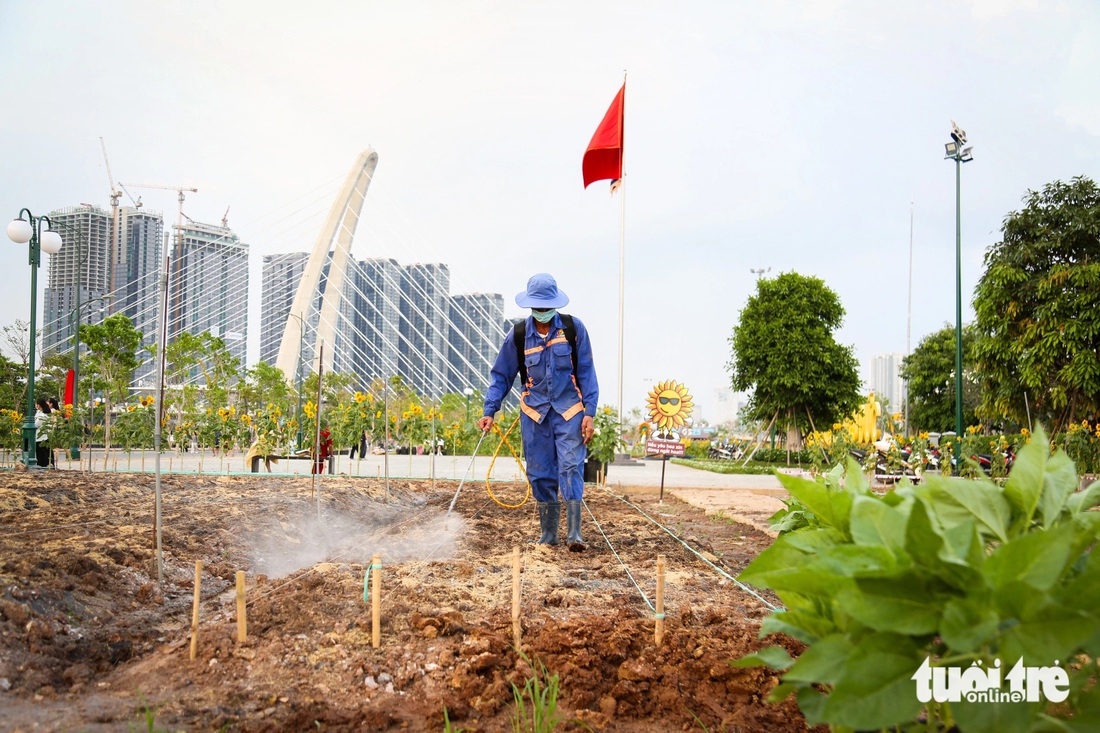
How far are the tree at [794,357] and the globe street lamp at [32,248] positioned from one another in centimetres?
1749

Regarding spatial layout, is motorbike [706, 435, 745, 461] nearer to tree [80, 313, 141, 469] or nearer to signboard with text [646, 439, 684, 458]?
tree [80, 313, 141, 469]

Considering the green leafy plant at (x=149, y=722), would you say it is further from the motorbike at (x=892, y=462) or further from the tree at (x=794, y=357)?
the tree at (x=794, y=357)

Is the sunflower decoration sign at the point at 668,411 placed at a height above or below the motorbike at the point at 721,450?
above

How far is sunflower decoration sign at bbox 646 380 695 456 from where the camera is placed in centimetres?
906

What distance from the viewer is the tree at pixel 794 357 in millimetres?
21578

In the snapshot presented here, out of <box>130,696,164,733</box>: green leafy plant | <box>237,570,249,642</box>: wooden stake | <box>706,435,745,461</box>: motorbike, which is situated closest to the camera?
<box>130,696,164,733</box>: green leafy plant

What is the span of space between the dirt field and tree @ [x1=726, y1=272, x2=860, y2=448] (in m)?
17.6

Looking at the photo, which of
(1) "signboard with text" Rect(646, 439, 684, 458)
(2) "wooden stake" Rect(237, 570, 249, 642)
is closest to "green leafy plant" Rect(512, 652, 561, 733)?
(2) "wooden stake" Rect(237, 570, 249, 642)

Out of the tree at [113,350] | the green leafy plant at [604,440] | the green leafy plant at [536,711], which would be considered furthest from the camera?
the tree at [113,350]

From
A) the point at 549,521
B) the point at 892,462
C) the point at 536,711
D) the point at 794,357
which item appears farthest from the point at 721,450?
the point at 536,711

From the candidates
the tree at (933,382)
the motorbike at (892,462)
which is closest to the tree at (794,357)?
the motorbike at (892,462)

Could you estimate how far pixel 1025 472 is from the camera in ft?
3.76

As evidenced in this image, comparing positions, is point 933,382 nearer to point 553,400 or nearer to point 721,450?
point 721,450

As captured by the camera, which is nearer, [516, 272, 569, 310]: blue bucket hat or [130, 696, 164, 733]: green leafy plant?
[130, 696, 164, 733]: green leafy plant
